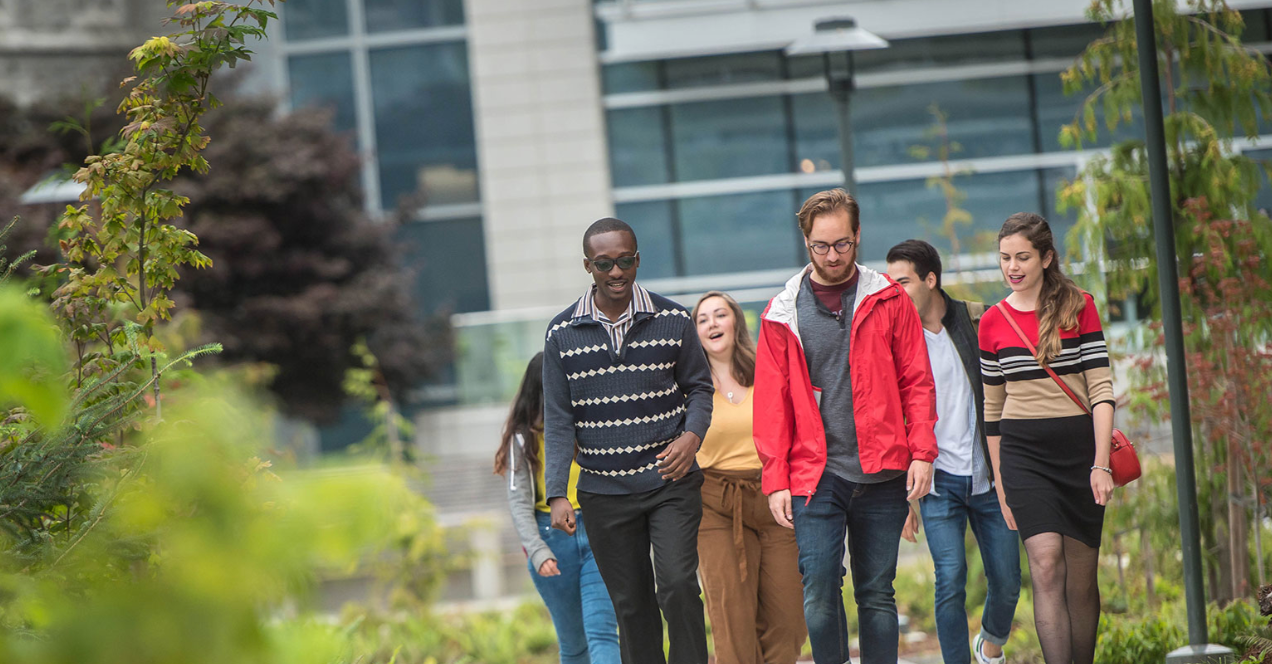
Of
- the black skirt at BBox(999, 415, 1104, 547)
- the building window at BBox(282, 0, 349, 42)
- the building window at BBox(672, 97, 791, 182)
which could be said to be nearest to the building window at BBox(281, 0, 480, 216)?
the building window at BBox(282, 0, 349, 42)

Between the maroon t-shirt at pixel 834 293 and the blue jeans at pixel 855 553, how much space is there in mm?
676

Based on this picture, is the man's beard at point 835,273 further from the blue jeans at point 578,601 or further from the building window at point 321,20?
the building window at point 321,20

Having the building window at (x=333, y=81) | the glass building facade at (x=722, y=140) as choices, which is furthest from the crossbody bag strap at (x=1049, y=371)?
the building window at (x=333, y=81)

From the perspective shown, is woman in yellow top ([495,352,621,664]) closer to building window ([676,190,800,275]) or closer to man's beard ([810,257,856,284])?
man's beard ([810,257,856,284])

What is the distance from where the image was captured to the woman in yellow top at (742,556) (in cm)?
493

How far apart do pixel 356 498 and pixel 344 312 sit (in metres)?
15.0

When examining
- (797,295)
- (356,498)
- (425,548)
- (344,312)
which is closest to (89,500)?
(356,498)

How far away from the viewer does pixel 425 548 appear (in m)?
9.41

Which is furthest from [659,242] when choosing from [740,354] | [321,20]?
[740,354]

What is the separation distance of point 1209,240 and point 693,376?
351cm

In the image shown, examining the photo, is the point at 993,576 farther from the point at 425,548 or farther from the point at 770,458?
the point at 425,548

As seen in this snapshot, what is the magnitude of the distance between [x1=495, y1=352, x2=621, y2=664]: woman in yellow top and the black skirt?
1.89m

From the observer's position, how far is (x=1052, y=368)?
A: 14.4 ft

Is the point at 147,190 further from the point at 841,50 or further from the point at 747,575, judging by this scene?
the point at 841,50
